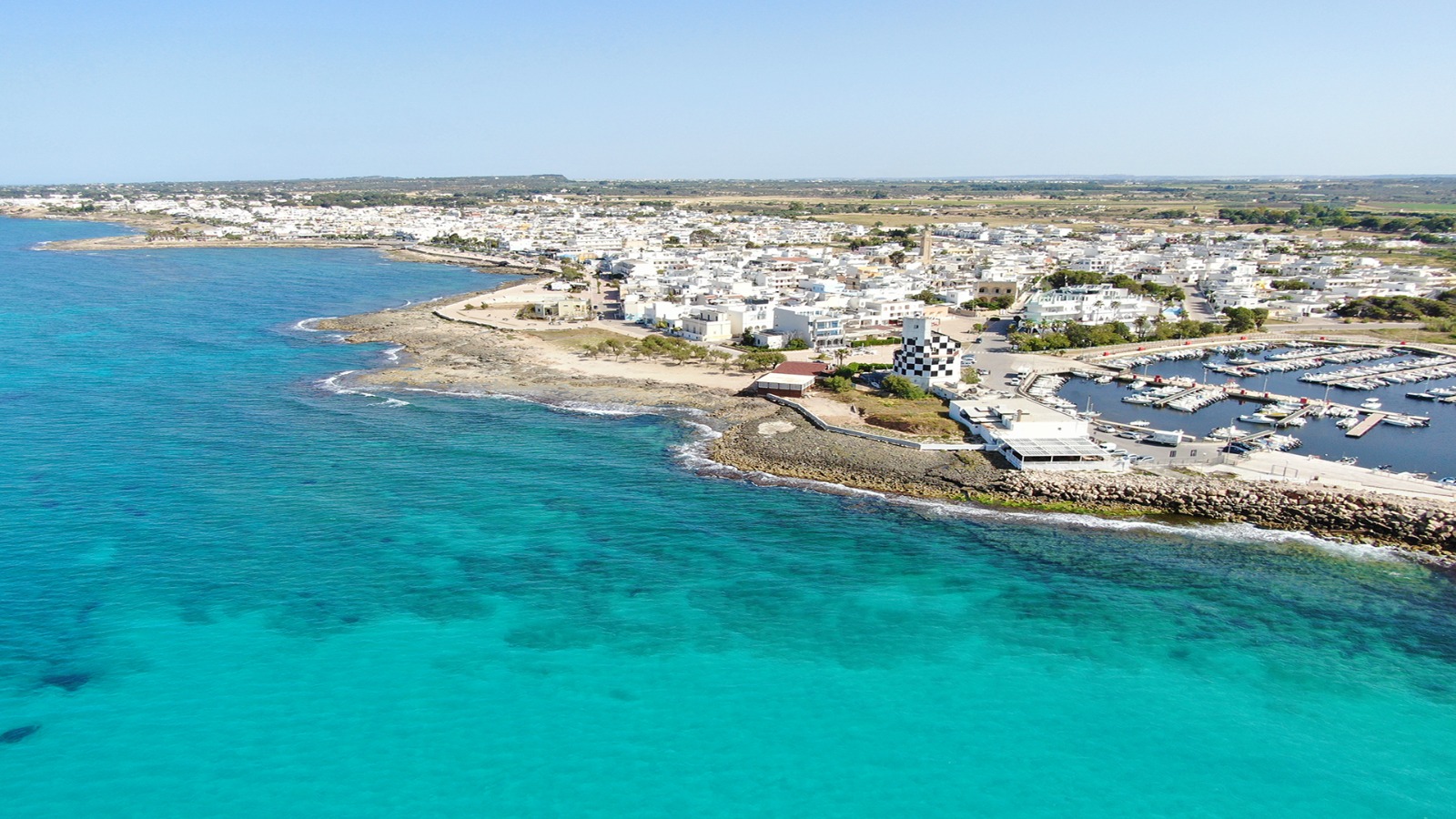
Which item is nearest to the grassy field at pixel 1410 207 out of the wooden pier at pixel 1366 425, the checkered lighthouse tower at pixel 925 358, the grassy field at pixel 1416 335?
the grassy field at pixel 1416 335

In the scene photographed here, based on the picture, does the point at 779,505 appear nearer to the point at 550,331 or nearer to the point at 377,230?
the point at 550,331

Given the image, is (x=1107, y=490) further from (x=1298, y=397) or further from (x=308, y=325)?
(x=308, y=325)

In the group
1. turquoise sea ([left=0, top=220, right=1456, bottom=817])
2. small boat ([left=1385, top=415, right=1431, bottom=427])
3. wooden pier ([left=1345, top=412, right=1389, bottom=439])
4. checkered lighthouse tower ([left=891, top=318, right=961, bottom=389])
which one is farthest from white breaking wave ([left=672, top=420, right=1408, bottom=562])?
small boat ([left=1385, top=415, right=1431, bottom=427])

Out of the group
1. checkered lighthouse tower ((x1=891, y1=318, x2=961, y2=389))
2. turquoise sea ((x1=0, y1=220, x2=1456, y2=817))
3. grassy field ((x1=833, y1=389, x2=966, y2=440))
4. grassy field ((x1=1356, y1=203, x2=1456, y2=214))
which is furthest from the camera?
grassy field ((x1=1356, y1=203, x2=1456, y2=214))

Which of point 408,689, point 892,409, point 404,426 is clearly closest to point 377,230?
point 404,426

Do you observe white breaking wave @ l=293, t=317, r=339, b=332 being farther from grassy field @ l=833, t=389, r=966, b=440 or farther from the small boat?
the small boat

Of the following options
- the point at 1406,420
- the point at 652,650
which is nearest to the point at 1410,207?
the point at 1406,420

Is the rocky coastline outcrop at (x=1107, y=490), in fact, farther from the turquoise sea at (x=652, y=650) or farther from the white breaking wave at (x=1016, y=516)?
the turquoise sea at (x=652, y=650)
